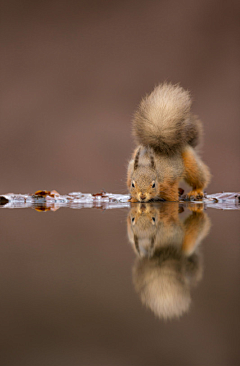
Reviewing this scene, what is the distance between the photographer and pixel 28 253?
0.52 meters

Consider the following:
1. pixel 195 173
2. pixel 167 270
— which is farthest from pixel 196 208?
pixel 167 270

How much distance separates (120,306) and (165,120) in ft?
6.10

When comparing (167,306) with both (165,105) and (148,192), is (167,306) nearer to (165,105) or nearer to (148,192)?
(148,192)

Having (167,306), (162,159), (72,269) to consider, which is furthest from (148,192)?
(167,306)

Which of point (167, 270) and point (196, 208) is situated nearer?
point (167, 270)

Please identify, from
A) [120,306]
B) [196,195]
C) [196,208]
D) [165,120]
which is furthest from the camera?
[196,195]

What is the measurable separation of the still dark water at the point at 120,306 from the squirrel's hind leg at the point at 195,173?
63.7 inches

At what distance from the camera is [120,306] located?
0.91ft

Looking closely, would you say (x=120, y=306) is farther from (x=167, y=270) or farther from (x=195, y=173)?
(x=195, y=173)

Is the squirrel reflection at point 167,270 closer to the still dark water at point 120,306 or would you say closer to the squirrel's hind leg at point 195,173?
the still dark water at point 120,306

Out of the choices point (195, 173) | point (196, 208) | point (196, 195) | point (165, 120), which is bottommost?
point (196, 208)

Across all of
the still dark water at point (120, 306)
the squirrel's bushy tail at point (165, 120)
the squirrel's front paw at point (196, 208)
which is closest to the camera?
the still dark water at point (120, 306)

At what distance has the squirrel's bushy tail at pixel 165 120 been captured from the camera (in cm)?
201

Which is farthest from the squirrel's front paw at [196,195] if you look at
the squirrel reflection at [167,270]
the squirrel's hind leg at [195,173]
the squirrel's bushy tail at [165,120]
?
the squirrel reflection at [167,270]
